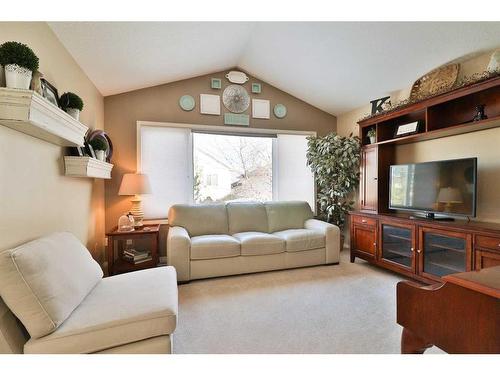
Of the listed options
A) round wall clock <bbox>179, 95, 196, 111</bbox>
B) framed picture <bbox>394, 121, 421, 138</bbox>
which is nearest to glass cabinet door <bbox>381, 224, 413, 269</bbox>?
framed picture <bbox>394, 121, 421, 138</bbox>

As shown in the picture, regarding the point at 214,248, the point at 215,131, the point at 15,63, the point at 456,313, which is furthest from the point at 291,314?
the point at 215,131

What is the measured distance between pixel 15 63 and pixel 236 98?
117 inches

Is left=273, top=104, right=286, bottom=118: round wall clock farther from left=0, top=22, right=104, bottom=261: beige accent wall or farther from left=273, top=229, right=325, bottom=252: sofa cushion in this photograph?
left=0, top=22, right=104, bottom=261: beige accent wall

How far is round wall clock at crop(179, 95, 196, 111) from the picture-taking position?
12.3 ft

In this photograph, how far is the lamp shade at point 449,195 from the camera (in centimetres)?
240

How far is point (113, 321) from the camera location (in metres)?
1.28

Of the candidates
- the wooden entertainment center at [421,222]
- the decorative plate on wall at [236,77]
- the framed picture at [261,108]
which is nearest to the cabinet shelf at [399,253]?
the wooden entertainment center at [421,222]

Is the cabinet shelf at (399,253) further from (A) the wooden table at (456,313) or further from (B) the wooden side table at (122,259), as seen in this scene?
(B) the wooden side table at (122,259)

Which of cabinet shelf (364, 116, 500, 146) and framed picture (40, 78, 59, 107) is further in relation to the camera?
cabinet shelf (364, 116, 500, 146)

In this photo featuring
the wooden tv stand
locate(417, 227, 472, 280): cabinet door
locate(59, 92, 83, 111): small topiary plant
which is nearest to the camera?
locate(59, 92, 83, 111): small topiary plant

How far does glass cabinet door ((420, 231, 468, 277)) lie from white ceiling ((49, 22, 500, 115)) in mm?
1858

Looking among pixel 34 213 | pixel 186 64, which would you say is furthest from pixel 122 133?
pixel 34 213

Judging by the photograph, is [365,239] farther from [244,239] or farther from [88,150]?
[88,150]
